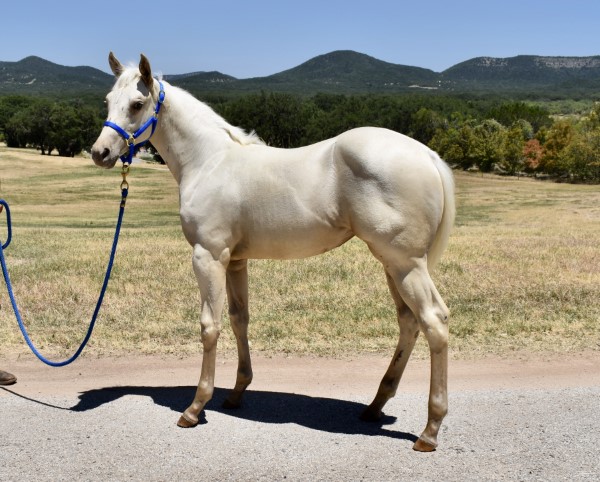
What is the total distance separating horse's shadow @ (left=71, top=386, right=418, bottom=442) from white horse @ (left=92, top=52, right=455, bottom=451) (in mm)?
173

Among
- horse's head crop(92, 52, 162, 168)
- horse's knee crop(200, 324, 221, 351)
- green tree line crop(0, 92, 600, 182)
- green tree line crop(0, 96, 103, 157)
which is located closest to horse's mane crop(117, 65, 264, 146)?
horse's head crop(92, 52, 162, 168)

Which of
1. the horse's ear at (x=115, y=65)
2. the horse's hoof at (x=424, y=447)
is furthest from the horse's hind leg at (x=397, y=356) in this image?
the horse's ear at (x=115, y=65)

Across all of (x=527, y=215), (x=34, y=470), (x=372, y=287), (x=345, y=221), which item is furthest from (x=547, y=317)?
(x=527, y=215)

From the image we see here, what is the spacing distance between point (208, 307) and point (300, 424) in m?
1.28

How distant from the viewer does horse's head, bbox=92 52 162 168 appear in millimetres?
5746

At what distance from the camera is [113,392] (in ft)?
22.1

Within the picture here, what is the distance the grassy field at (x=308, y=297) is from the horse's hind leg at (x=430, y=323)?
273 centimetres

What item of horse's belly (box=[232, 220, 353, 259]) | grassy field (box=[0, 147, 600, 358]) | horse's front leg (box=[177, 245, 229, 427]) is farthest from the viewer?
grassy field (box=[0, 147, 600, 358])

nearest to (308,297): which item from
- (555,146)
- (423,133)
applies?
(555,146)

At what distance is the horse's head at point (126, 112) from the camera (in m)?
5.75

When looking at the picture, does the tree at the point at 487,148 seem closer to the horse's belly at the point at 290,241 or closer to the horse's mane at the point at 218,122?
the horse's mane at the point at 218,122

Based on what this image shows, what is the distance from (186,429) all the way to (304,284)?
5943 millimetres

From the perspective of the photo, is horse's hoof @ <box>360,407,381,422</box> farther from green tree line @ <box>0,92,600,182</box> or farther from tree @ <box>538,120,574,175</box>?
tree @ <box>538,120,574,175</box>

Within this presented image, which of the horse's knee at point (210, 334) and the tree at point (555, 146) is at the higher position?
the tree at point (555, 146)
